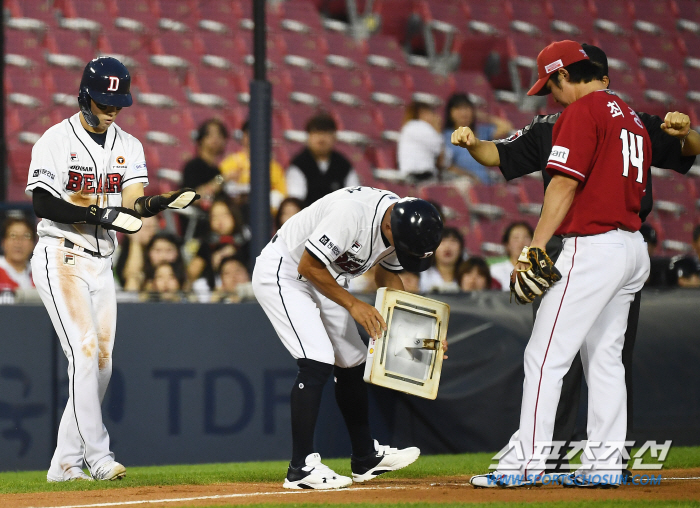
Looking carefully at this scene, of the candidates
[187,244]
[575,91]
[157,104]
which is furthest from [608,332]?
[157,104]

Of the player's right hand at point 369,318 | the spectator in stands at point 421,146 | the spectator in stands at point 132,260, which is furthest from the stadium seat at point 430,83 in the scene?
the player's right hand at point 369,318

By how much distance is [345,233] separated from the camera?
4426mm

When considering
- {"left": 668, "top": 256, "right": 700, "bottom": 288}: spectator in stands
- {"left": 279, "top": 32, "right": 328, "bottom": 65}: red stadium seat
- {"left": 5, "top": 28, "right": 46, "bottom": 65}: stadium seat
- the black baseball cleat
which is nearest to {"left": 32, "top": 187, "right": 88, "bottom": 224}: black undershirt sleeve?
the black baseball cleat

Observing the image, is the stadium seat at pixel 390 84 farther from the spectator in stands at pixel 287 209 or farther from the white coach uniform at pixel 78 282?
the white coach uniform at pixel 78 282

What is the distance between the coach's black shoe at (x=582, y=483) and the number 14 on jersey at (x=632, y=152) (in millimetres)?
1346

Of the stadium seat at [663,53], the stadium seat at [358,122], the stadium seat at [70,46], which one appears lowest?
the stadium seat at [358,122]

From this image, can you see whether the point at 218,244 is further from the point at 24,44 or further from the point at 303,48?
the point at 303,48

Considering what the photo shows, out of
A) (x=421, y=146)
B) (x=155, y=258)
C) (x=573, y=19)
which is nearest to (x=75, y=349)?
(x=155, y=258)

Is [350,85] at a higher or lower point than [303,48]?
lower

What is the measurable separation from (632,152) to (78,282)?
280 centimetres

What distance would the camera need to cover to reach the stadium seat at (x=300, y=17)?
39.1ft

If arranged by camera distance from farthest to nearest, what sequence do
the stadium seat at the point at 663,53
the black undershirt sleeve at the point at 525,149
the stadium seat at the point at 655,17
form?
the stadium seat at the point at 663,53
the stadium seat at the point at 655,17
the black undershirt sleeve at the point at 525,149

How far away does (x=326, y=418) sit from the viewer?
21.2 ft

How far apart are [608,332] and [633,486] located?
2.33ft
